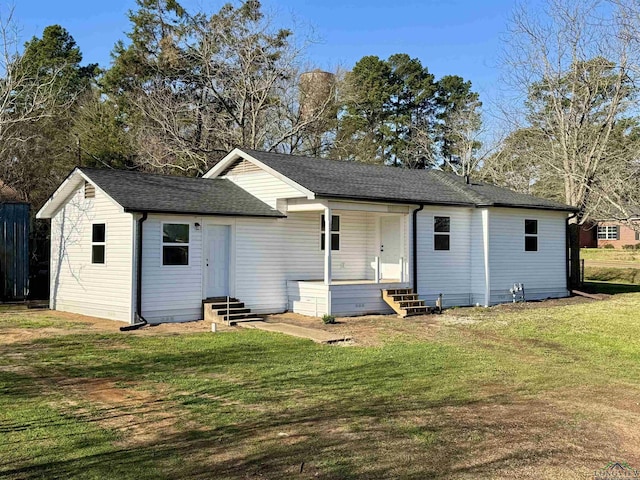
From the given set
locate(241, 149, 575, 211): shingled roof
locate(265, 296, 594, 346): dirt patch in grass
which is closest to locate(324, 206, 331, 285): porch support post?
locate(241, 149, 575, 211): shingled roof

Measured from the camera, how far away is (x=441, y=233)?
18000mm

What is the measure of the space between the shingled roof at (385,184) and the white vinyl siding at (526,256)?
17.2 inches

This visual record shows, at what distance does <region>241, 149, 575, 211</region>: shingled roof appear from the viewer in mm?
16312

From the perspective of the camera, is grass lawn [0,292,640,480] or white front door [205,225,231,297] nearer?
grass lawn [0,292,640,480]

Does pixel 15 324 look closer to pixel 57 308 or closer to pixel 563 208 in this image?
pixel 57 308

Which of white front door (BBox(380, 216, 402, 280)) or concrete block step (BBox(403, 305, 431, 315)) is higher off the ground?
white front door (BBox(380, 216, 402, 280))

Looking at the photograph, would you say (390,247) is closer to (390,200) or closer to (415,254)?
(415,254)

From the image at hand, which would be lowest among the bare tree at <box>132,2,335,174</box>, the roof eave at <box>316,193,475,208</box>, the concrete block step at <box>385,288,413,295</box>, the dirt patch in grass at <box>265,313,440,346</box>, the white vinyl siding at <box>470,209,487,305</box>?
the dirt patch in grass at <box>265,313,440,346</box>

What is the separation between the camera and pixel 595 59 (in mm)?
23578

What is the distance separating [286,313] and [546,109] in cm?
1679

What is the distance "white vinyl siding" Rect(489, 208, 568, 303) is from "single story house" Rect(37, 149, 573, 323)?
51 mm

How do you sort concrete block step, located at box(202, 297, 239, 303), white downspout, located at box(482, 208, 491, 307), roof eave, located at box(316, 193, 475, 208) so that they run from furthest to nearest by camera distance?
1. white downspout, located at box(482, 208, 491, 307)
2. roof eave, located at box(316, 193, 475, 208)
3. concrete block step, located at box(202, 297, 239, 303)

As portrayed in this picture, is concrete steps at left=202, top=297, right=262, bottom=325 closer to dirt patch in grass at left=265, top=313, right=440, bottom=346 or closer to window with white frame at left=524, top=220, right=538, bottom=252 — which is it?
dirt patch in grass at left=265, top=313, right=440, bottom=346

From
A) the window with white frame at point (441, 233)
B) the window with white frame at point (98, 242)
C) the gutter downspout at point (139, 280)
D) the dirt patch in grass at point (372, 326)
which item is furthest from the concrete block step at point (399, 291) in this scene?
the window with white frame at point (98, 242)
